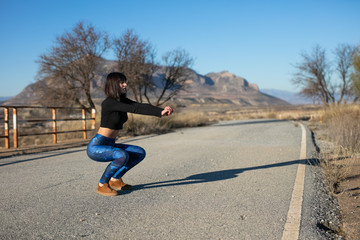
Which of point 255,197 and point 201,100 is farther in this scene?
point 201,100

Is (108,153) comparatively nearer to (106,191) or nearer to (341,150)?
(106,191)

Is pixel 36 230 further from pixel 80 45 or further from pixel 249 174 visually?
pixel 80 45

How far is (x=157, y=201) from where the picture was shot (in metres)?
4.70

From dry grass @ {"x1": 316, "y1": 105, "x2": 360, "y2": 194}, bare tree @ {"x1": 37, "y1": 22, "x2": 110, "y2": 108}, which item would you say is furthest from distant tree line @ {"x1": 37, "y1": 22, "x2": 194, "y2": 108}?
dry grass @ {"x1": 316, "y1": 105, "x2": 360, "y2": 194}

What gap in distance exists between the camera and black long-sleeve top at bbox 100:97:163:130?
15.2 ft

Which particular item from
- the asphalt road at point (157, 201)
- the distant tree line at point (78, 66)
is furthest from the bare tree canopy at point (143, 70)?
the asphalt road at point (157, 201)

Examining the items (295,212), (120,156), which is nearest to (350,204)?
(295,212)

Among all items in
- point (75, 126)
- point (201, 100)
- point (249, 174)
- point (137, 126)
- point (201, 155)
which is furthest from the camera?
point (201, 100)

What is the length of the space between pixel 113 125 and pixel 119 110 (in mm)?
299

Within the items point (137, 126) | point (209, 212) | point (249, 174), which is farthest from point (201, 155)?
point (137, 126)

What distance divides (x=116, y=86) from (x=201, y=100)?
184m

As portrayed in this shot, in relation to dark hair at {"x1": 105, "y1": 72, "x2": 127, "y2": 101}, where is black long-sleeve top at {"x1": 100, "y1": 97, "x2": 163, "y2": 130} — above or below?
below

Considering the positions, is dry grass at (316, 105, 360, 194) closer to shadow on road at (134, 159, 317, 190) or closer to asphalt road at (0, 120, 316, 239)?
asphalt road at (0, 120, 316, 239)

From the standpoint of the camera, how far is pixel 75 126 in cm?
1894
